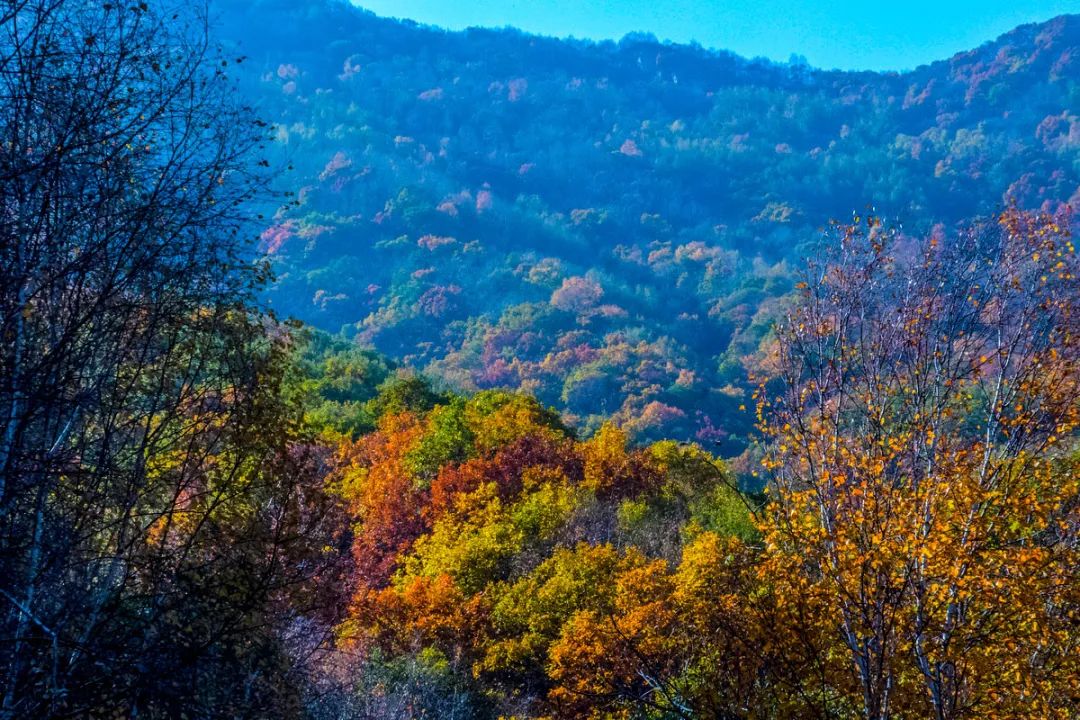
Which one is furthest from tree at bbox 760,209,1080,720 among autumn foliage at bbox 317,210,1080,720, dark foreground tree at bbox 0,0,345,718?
dark foreground tree at bbox 0,0,345,718

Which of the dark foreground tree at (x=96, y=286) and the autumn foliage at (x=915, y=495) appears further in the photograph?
the autumn foliage at (x=915, y=495)

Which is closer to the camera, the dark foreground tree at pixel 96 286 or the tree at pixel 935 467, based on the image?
the dark foreground tree at pixel 96 286

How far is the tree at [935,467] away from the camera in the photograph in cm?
731

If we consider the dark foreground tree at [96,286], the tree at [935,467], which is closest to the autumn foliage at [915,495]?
the tree at [935,467]

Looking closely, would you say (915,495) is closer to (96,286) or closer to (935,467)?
(935,467)

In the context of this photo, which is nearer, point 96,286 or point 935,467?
point 96,286

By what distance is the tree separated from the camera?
731 cm

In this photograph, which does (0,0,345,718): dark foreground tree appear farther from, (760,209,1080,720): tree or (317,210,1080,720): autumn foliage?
(760,209,1080,720): tree

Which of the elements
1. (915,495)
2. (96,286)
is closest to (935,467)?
(915,495)

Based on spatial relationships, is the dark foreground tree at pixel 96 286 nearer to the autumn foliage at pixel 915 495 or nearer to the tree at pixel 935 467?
the autumn foliage at pixel 915 495

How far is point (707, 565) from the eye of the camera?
2020 centimetres

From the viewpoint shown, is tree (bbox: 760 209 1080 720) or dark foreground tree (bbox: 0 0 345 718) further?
tree (bbox: 760 209 1080 720)

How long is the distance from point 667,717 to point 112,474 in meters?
13.7

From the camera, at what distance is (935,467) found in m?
8.09
